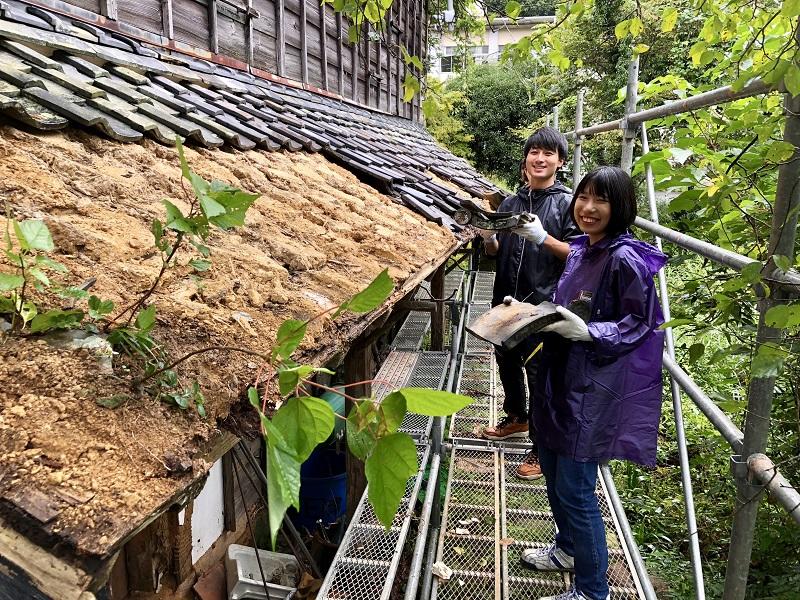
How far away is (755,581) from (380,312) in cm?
356

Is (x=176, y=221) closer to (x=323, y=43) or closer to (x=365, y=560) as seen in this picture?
(x=365, y=560)

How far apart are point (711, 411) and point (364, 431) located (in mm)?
1759

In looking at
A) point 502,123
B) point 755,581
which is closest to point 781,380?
point 755,581

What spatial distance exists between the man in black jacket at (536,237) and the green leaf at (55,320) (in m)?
2.46

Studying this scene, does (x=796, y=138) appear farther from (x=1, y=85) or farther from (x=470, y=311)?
(x=470, y=311)

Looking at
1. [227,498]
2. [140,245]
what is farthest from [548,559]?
[140,245]

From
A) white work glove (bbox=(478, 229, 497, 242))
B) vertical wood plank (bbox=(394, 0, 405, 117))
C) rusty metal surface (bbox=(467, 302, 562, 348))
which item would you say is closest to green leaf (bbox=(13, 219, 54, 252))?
rusty metal surface (bbox=(467, 302, 562, 348))

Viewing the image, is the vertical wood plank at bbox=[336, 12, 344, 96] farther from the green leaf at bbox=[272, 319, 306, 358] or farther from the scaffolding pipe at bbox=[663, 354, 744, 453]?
the green leaf at bbox=[272, 319, 306, 358]

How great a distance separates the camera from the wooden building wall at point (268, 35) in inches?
148

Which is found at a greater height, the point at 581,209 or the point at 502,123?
the point at 502,123

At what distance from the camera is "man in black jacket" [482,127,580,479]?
10.9 ft

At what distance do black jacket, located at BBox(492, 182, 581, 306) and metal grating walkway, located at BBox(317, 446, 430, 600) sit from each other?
52.7 inches

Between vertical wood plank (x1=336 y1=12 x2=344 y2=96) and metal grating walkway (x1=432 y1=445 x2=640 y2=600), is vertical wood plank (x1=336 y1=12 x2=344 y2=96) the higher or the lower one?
the higher one

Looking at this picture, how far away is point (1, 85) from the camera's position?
6.50 feet
